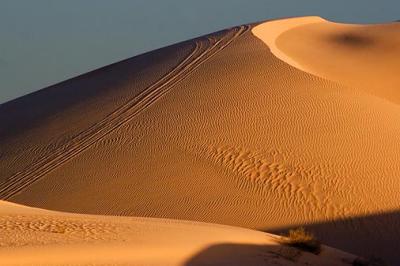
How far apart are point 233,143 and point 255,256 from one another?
13682 millimetres

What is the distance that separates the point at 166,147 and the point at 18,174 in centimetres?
483

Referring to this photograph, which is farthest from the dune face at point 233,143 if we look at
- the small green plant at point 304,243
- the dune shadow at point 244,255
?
the dune shadow at point 244,255

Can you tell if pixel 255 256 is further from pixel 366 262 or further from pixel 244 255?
pixel 366 262

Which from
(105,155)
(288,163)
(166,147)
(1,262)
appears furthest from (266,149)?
(1,262)

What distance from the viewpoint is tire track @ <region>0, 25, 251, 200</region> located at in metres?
28.2

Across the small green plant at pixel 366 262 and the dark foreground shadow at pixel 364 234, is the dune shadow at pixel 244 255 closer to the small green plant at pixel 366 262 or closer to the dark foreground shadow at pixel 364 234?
the small green plant at pixel 366 262

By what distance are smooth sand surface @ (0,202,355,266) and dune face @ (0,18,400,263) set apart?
6.94m

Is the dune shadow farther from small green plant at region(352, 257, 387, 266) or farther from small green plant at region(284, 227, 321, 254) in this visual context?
small green plant at region(352, 257, 387, 266)

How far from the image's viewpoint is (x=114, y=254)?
11.7m

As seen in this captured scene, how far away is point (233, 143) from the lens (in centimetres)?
2761

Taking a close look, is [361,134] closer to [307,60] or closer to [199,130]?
[199,130]

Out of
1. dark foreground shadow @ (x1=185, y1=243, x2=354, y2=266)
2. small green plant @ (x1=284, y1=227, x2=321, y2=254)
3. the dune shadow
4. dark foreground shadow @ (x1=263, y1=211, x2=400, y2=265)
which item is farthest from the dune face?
the dune shadow

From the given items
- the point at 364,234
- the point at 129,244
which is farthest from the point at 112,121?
the point at 129,244

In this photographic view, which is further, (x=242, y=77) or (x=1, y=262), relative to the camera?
(x=242, y=77)
